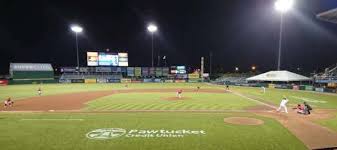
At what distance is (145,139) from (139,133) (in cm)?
120

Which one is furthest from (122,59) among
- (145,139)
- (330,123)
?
(145,139)

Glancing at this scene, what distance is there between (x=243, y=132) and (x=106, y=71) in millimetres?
70908

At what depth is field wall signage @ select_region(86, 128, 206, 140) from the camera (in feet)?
42.5

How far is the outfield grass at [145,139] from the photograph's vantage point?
11328mm

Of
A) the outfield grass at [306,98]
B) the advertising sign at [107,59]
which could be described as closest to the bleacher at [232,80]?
the outfield grass at [306,98]

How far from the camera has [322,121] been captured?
683 inches

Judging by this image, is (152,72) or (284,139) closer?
(284,139)

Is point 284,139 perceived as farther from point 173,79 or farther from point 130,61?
point 130,61

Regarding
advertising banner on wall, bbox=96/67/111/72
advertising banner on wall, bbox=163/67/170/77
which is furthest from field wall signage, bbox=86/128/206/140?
advertising banner on wall, bbox=163/67/170/77

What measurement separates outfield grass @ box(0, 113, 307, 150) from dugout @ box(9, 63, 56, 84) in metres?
58.4

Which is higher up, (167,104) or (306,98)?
(306,98)

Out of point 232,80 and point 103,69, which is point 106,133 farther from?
point 103,69

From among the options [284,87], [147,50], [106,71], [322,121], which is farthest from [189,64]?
[322,121]

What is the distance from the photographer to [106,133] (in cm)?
1356
